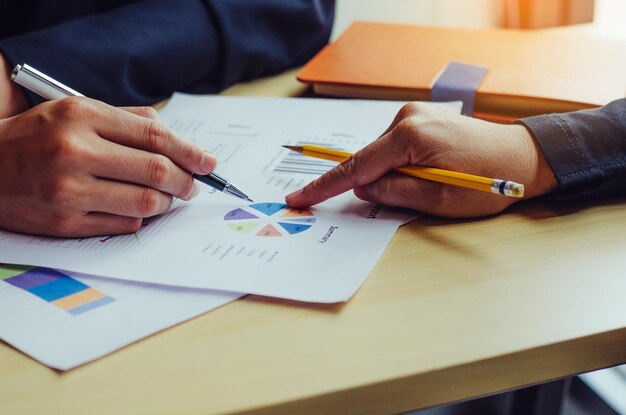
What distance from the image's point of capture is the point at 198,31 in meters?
0.92

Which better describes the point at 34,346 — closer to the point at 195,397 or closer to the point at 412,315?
the point at 195,397

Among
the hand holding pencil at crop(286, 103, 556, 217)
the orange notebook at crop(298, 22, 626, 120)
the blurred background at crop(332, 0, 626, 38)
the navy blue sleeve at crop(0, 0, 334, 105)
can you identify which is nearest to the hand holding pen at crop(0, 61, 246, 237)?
the hand holding pencil at crop(286, 103, 556, 217)

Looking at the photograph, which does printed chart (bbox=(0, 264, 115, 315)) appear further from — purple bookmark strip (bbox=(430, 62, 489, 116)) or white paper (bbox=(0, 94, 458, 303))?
purple bookmark strip (bbox=(430, 62, 489, 116))

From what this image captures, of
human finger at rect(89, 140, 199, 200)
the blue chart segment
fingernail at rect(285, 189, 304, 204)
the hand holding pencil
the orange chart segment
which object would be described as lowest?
the orange chart segment

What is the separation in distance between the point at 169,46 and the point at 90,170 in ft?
→ 1.20

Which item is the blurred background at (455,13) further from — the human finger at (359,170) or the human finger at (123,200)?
the human finger at (123,200)

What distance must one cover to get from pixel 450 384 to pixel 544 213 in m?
0.23

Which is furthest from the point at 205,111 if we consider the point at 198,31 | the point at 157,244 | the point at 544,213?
the point at 544,213

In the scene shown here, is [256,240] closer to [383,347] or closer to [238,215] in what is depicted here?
[238,215]

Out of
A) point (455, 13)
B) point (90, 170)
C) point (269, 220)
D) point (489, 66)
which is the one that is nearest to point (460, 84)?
point (489, 66)

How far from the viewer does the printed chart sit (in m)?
0.49

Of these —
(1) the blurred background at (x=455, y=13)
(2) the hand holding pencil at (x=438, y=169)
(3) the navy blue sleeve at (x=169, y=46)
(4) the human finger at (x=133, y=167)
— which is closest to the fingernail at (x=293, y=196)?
(2) the hand holding pencil at (x=438, y=169)

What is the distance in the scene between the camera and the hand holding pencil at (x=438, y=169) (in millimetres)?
573

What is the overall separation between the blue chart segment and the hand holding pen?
5cm
